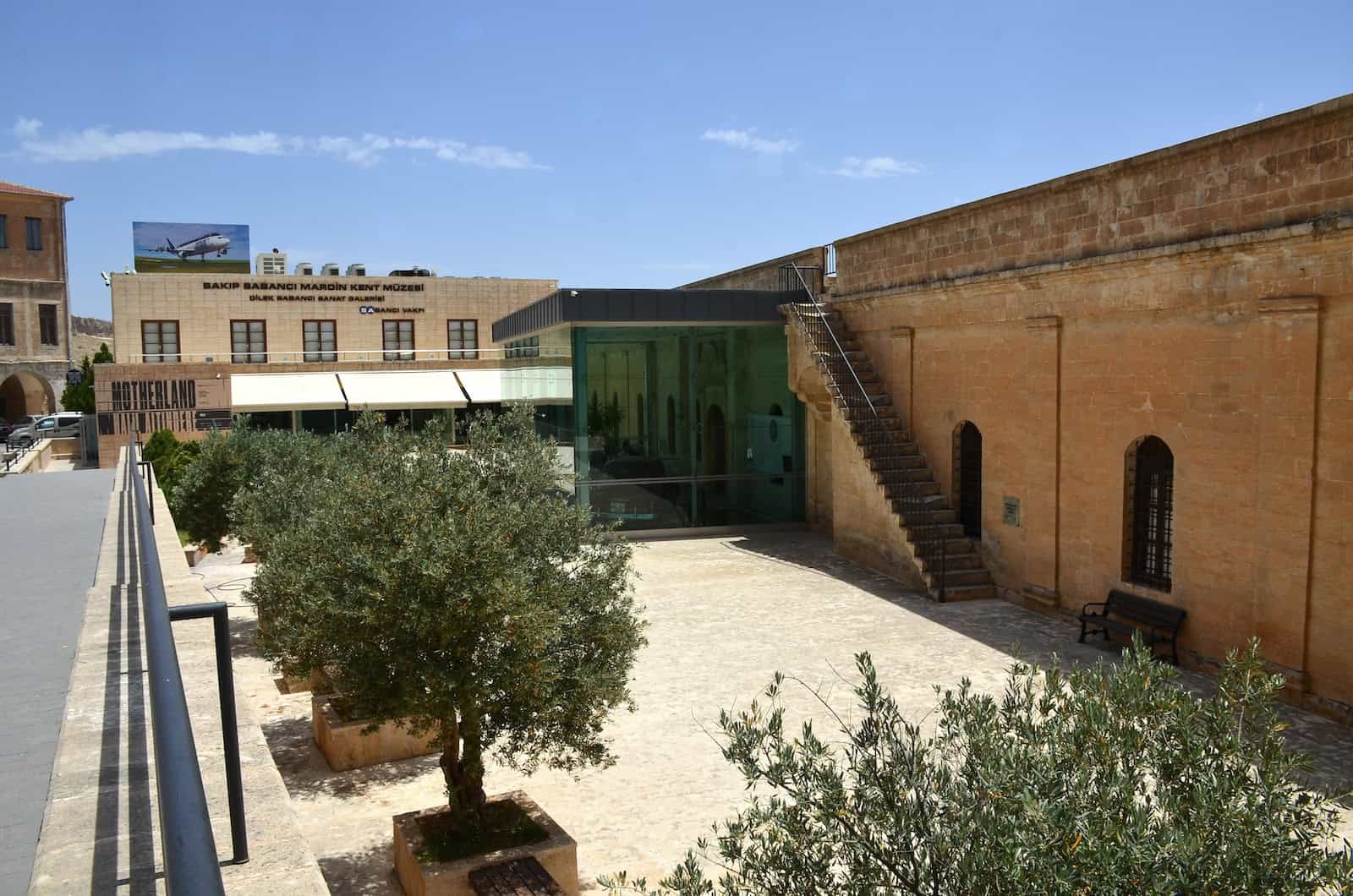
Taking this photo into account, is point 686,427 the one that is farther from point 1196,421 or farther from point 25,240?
point 25,240

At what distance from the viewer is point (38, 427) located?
45.1m

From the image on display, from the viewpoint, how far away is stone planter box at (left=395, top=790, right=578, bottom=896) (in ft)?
22.6

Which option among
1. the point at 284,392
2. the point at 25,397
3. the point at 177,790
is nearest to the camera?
the point at 177,790

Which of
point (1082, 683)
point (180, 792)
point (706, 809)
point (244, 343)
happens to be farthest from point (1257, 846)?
point (244, 343)

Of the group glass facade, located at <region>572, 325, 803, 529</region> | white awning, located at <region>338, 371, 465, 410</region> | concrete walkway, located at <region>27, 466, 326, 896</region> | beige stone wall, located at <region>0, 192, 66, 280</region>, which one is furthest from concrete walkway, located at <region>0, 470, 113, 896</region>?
beige stone wall, located at <region>0, 192, 66, 280</region>

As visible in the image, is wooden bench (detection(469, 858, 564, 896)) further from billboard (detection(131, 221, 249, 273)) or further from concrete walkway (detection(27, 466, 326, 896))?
billboard (detection(131, 221, 249, 273))

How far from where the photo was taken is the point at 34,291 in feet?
181

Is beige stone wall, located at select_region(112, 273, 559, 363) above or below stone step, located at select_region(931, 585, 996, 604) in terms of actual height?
above

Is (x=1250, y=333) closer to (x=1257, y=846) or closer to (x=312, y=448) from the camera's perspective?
(x=1257, y=846)

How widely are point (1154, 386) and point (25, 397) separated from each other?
6291 centimetres

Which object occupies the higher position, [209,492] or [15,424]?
[15,424]

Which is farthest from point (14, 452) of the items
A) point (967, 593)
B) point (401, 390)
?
point (967, 593)

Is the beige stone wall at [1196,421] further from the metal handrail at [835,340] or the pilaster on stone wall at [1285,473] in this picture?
the metal handrail at [835,340]

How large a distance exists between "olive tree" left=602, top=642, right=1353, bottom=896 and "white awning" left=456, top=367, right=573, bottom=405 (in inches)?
732
